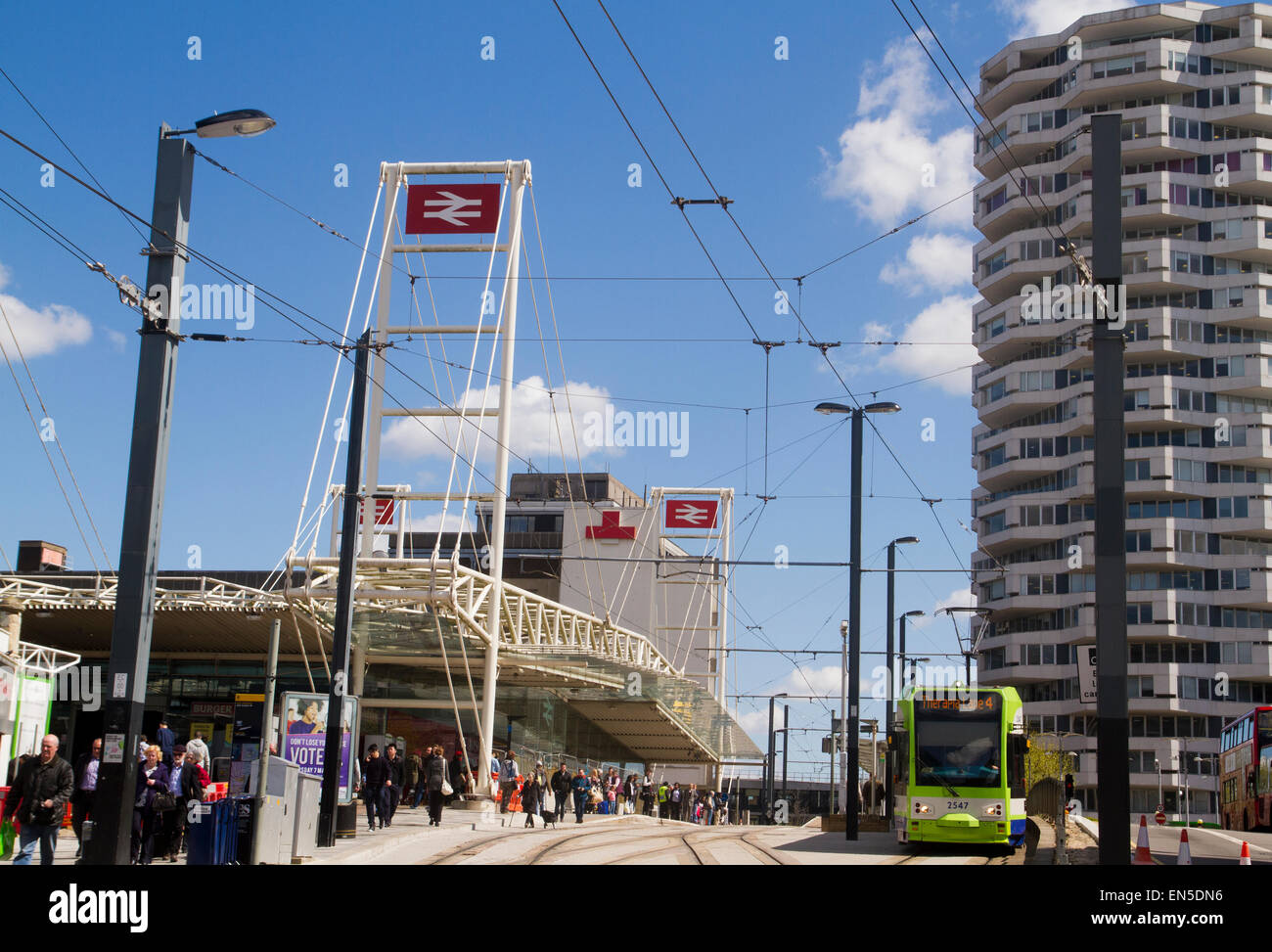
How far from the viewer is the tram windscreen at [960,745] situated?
25781mm

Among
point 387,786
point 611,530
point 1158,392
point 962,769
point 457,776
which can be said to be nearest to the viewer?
point 962,769

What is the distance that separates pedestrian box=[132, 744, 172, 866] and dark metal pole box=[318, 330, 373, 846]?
13.3ft

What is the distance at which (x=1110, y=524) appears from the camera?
1658 cm

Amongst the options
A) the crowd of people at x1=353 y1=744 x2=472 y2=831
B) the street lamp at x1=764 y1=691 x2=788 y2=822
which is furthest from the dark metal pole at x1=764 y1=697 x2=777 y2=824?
the crowd of people at x1=353 y1=744 x2=472 y2=831

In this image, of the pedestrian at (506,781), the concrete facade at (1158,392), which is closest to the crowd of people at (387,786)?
the pedestrian at (506,781)

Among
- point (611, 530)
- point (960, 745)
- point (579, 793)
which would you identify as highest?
point (611, 530)

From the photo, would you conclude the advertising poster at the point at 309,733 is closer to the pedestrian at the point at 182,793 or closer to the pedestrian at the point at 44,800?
the pedestrian at the point at 182,793

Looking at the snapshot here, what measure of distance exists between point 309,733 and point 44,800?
8865mm

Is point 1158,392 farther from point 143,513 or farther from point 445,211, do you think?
point 143,513

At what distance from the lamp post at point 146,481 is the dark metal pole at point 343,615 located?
6.10 m

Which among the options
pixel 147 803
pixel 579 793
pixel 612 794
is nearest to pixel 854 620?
pixel 579 793

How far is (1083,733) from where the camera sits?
77812mm
